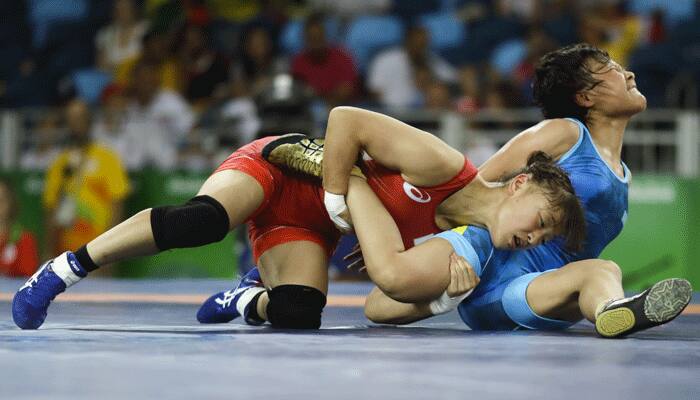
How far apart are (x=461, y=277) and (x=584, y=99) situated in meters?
1.01

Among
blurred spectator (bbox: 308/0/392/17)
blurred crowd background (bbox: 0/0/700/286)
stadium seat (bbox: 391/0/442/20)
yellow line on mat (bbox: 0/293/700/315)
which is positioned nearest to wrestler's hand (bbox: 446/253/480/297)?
yellow line on mat (bbox: 0/293/700/315)

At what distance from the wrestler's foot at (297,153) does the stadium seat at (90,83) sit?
250 inches

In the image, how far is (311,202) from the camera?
4012mm

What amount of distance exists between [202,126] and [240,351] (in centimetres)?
586

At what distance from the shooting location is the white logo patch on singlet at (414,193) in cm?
371

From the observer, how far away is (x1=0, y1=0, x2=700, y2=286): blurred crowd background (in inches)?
306

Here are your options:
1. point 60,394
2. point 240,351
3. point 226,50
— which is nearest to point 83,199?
point 226,50

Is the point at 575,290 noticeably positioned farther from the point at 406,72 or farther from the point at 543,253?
the point at 406,72

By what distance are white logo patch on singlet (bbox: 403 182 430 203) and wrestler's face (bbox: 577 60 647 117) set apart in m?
0.82

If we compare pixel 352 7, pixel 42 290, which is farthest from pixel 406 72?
pixel 42 290

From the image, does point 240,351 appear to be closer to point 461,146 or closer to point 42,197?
point 461,146

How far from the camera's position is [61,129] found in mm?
8867

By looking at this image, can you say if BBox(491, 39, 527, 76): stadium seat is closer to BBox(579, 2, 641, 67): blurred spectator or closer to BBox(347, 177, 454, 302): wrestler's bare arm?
BBox(579, 2, 641, 67): blurred spectator

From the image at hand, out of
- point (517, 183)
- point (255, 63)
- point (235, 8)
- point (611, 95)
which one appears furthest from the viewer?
point (235, 8)
